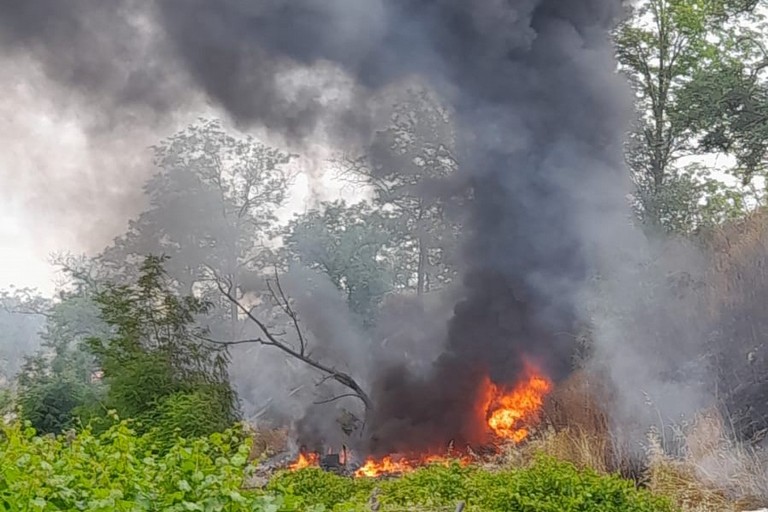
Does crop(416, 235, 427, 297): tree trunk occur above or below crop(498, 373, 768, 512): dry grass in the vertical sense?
above

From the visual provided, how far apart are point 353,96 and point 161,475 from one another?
11.4 m

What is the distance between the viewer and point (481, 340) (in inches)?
482

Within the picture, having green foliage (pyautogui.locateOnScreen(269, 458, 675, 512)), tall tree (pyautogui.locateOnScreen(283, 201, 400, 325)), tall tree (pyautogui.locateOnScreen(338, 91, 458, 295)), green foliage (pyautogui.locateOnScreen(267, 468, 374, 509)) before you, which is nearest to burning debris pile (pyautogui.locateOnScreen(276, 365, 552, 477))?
green foliage (pyautogui.locateOnScreen(267, 468, 374, 509))

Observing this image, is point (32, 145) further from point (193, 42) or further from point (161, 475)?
point (161, 475)

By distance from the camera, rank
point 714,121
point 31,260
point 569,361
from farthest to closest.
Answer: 1. point 31,260
2. point 714,121
3. point 569,361

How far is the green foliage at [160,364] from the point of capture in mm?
9562

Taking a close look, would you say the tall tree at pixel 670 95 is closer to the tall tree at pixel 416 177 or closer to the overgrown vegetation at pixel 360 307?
the overgrown vegetation at pixel 360 307

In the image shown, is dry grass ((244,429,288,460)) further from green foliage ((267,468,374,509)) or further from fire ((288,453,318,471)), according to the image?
green foliage ((267,468,374,509))

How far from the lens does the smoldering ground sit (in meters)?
12.2

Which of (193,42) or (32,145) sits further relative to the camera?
(32,145)

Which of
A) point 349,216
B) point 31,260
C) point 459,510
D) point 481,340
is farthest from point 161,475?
point 31,260

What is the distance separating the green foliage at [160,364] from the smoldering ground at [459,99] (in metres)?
2.95

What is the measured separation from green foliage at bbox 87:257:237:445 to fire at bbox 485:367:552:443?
12.7 feet

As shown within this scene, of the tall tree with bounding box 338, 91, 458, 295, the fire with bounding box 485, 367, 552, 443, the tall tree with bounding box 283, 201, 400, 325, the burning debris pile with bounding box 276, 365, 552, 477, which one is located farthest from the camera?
the tall tree with bounding box 283, 201, 400, 325
